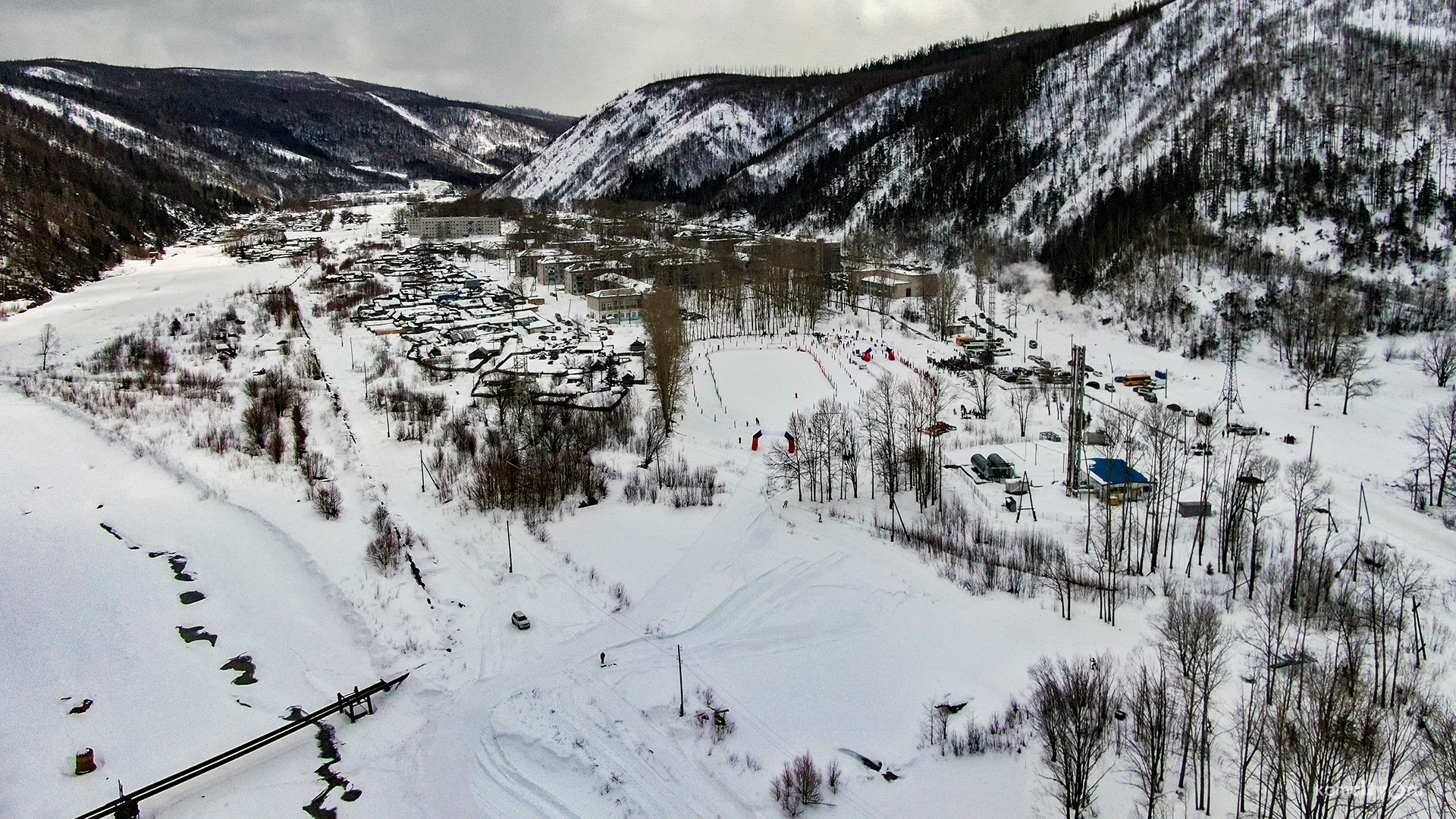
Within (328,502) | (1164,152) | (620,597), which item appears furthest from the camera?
(1164,152)

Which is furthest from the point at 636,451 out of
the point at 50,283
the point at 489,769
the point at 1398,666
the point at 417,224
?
the point at 417,224

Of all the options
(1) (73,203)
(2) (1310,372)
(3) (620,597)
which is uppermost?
(1) (73,203)

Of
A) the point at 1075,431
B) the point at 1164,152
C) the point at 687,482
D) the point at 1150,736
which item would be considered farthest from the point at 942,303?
the point at 1150,736

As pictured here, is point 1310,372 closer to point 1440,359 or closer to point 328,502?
point 1440,359

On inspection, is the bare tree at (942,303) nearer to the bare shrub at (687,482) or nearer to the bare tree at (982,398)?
the bare tree at (982,398)

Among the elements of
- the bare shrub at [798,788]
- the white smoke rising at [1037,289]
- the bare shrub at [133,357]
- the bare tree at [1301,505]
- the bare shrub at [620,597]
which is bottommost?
the bare shrub at [798,788]

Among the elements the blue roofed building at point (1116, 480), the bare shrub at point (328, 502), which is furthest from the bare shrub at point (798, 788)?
the bare shrub at point (328, 502)

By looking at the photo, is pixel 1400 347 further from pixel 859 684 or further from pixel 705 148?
pixel 705 148
